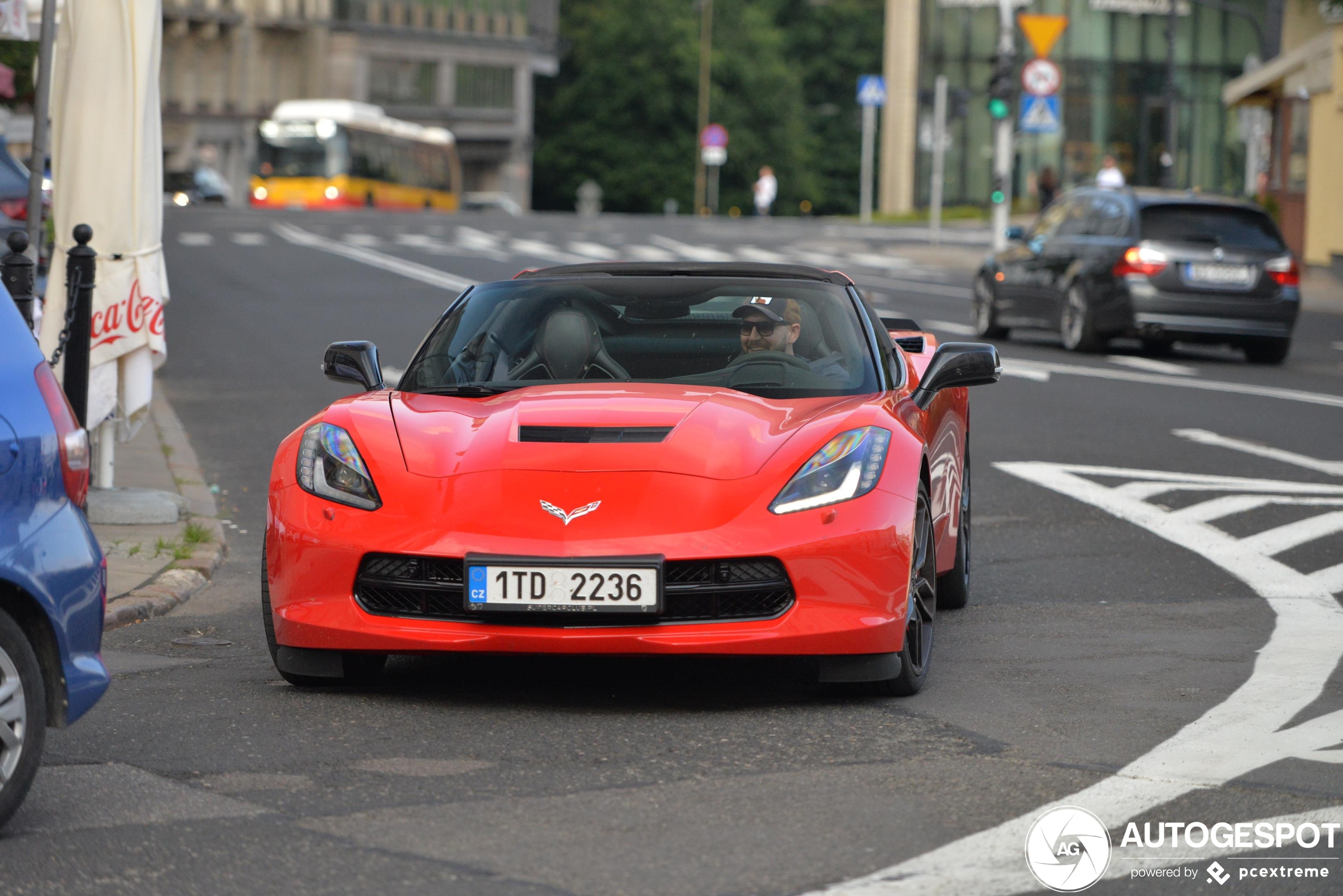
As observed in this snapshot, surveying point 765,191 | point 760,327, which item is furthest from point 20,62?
point 765,191

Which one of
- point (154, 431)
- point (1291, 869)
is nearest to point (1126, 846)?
point (1291, 869)

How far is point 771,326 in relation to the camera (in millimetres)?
6922

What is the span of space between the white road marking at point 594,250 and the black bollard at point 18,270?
27.8 m

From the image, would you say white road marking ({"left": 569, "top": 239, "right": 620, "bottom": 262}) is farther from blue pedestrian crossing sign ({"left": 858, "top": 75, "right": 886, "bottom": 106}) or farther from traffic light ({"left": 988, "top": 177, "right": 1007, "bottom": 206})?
blue pedestrian crossing sign ({"left": 858, "top": 75, "right": 886, "bottom": 106})

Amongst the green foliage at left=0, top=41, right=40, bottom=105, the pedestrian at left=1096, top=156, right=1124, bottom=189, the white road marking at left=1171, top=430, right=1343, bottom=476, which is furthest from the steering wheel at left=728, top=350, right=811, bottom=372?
the pedestrian at left=1096, top=156, right=1124, bottom=189

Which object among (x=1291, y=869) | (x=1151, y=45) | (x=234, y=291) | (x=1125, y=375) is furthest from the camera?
(x=1151, y=45)

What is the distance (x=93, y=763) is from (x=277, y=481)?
118cm

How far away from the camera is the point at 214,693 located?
6.12 metres

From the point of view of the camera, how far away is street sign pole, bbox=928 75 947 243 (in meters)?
46.6

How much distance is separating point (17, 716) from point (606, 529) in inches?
66.4

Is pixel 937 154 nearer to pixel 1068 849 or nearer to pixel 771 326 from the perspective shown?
pixel 771 326

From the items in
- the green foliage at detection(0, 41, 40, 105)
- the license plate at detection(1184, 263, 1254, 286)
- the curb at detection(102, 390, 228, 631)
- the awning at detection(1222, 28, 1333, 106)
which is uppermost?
the awning at detection(1222, 28, 1333, 106)

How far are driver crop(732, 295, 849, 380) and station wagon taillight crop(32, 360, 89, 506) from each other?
2.56 meters

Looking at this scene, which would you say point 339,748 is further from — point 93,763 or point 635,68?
point 635,68
